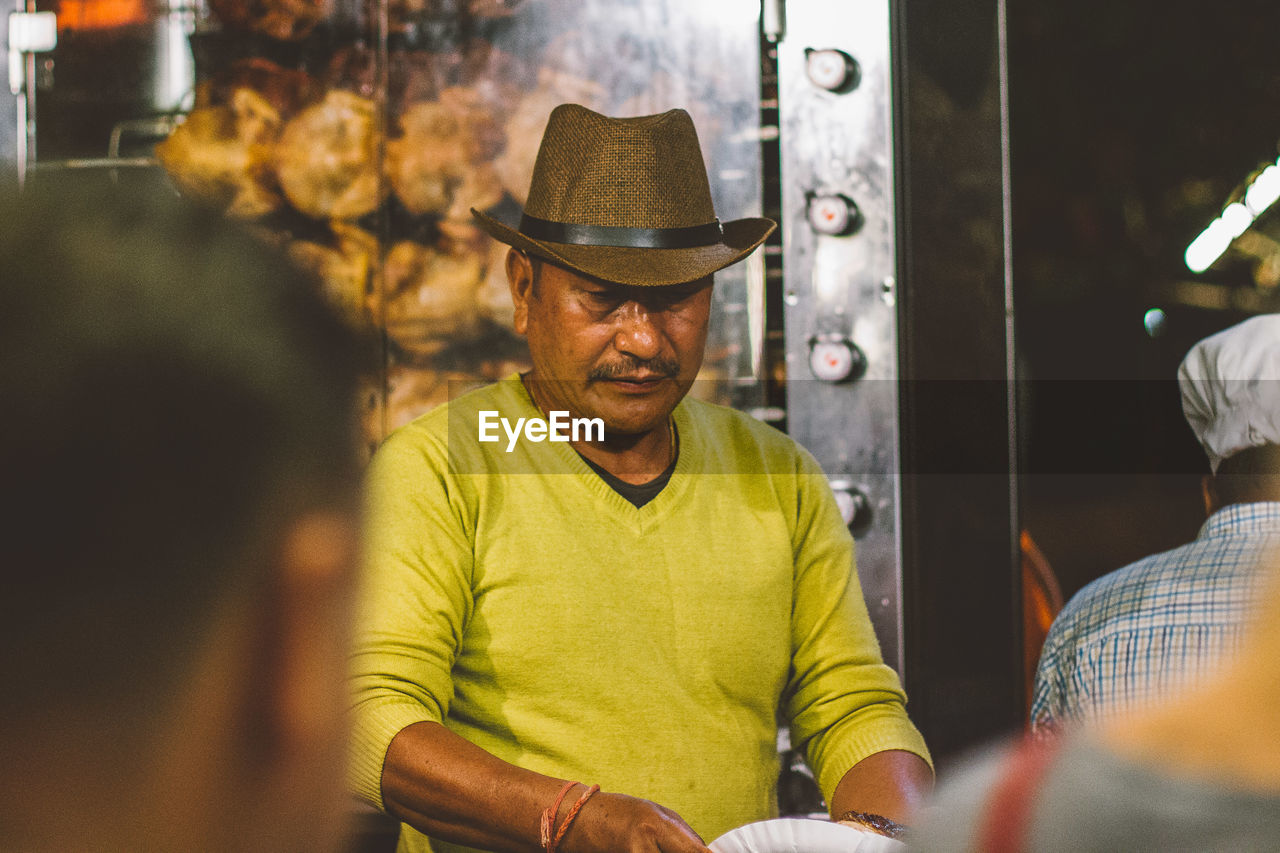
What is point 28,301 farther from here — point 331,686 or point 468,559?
point 468,559

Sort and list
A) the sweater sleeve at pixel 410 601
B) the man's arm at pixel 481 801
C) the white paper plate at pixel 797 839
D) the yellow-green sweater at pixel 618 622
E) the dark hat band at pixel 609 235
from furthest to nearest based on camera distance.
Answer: the dark hat band at pixel 609 235, the yellow-green sweater at pixel 618 622, the sweater sleeve at pixel 410 601, the man's arm at pixel 481 801, the white paper plate at pixel 797 839

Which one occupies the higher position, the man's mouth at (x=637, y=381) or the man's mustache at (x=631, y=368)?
the man's mustache at (x=631, y=368)

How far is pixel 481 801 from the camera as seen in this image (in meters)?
1.50

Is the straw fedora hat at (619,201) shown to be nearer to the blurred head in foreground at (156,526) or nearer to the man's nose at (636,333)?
the man's nose at (636,333)

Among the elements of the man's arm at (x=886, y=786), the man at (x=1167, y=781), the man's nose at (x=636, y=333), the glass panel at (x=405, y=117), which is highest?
the glass panel at (x=405, y=117)

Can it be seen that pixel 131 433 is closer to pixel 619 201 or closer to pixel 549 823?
pixel 549 823

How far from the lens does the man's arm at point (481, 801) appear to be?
1439 mm

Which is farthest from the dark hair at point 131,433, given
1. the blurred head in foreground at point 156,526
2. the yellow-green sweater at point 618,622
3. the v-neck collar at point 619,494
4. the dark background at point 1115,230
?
the dark background at point 1115,230

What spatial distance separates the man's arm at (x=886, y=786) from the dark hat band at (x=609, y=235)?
0.84 m

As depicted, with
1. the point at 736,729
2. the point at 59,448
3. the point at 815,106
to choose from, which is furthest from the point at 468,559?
the point at 59,448

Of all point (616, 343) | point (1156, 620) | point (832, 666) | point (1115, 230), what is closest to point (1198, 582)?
point (1156, 620)

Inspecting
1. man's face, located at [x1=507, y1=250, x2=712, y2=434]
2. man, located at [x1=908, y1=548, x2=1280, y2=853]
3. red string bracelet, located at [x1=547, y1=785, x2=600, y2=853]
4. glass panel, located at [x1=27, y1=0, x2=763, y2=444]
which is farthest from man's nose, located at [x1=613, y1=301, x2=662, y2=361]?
man, located at [x1=908, y1=548, x2=1280, y2=853]

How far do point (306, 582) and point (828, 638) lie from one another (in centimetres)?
147

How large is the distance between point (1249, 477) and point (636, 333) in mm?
1040
